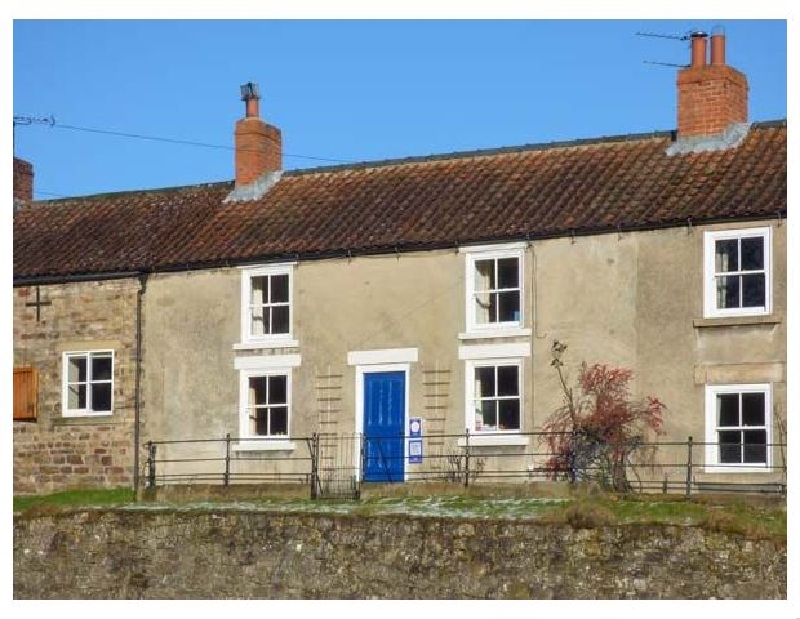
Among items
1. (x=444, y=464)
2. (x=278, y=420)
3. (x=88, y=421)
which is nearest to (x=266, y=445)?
(x=278, y=420)

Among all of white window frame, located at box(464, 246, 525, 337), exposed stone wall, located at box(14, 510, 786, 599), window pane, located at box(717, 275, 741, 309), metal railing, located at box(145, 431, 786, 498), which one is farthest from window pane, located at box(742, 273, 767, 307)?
exposed stone wall, located at box(14, 510, 786, 599)

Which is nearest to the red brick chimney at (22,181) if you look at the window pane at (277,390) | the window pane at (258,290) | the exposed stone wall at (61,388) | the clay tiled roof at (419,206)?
the clay tiled roof at (419,206)

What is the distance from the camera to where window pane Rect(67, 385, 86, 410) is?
3600 cm

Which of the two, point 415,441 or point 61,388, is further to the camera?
point 61,388

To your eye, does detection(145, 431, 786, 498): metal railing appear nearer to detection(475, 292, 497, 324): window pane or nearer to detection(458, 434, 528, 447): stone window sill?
detection(458, 434, 528, 447): stone window sill

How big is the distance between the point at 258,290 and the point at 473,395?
210 inches

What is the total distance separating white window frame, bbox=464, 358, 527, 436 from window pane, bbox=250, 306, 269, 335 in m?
4.68

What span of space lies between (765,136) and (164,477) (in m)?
13.6

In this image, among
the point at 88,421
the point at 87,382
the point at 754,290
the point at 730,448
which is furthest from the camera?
the point at 87,382

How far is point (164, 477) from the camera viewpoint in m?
34.8

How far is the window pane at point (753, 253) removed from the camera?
29562mm

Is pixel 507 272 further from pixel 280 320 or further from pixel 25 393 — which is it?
pixel 25 393

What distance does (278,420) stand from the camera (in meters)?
34.0

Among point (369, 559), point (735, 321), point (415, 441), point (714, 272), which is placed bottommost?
point (369, 559)
